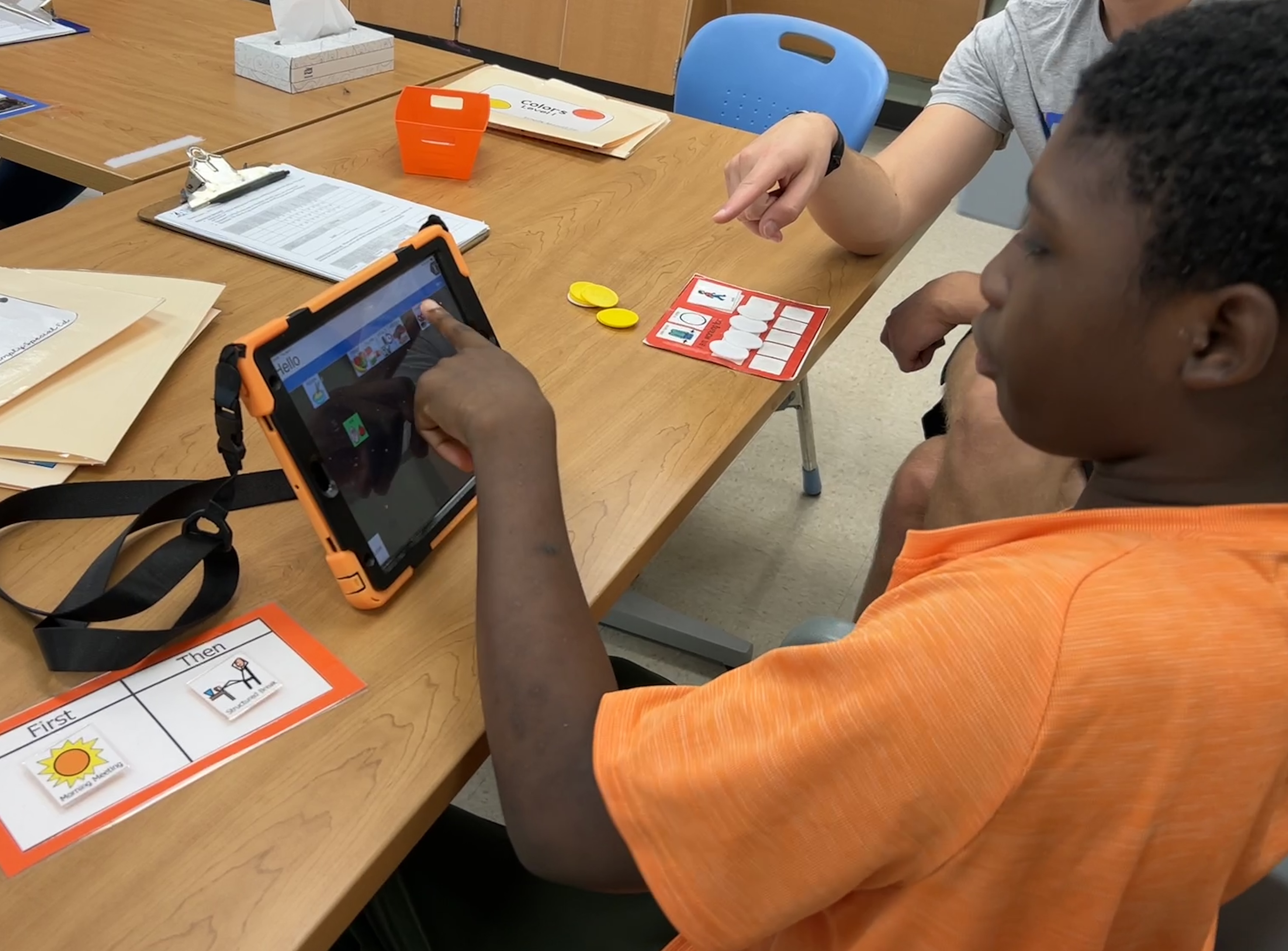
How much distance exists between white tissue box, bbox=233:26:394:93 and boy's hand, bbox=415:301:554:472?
40.3 inches

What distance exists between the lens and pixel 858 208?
49.8 inches

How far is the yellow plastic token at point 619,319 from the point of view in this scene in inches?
43.3

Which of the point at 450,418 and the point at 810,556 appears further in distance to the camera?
the point at 810,556

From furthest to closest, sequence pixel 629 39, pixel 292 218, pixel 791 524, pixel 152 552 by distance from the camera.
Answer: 1. pixel 629 39
2. pixel 791 524
3. pixel 292 218
4. pixel 152 552

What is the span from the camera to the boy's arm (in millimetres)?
595

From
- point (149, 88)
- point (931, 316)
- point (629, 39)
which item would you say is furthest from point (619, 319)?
point (629, 39)

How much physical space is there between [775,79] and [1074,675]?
5.49 ft

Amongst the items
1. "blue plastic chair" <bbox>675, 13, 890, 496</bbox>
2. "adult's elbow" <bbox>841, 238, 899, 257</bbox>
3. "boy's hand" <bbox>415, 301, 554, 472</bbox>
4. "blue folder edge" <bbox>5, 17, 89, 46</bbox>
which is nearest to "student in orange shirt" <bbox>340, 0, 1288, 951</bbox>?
"boy's hand" <bbox>415, 301, 554, 472</bbox>

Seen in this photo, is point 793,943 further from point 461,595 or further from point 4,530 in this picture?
point 4,530

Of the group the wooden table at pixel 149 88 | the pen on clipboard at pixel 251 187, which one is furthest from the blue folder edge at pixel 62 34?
the pen on clipboard at pixel 251 187

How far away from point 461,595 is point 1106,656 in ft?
1.54

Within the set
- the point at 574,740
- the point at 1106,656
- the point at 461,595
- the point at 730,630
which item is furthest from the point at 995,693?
the point at 730,630

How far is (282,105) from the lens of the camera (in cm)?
156

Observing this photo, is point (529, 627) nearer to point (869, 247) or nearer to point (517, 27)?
point (869, 247)
